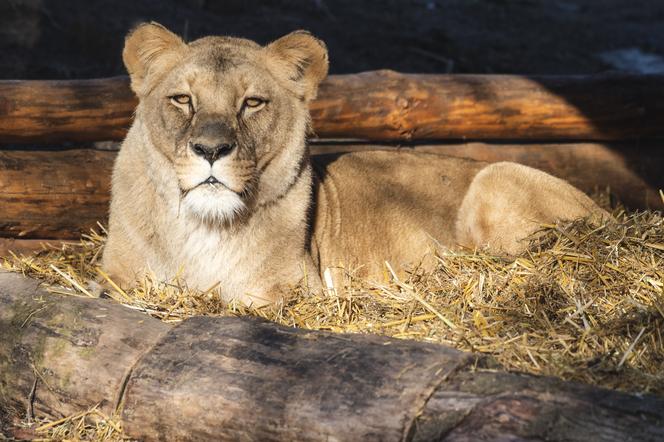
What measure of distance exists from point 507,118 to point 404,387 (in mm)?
3725

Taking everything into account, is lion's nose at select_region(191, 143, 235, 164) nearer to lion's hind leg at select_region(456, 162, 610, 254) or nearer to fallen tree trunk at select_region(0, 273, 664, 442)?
fallen tree trunk at select_region(0, 273, 664, 442)

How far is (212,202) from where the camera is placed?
4020 mm

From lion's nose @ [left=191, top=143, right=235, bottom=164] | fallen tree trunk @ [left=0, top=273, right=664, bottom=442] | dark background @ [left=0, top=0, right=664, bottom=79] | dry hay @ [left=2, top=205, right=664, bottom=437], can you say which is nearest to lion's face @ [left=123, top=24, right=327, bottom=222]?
lion's nose @ [left=191, top=143, right=235, bottom=164]

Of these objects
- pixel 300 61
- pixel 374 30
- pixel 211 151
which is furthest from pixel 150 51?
pixel 374 30

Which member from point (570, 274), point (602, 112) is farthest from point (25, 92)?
point (602, 112)

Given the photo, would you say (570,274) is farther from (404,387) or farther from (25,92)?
(25,92)

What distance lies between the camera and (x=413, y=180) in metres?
5.53

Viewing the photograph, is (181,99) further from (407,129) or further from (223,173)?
(407,129)

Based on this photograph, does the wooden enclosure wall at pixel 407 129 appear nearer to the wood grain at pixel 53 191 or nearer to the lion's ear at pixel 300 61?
the wood grain at pixel 53 191

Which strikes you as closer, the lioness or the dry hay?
the dry hay

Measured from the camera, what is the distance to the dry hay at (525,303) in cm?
349

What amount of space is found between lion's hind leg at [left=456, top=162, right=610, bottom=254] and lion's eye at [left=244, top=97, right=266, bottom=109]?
1583 mm

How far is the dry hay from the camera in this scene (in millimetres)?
3494

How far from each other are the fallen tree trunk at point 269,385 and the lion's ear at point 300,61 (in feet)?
4.67
